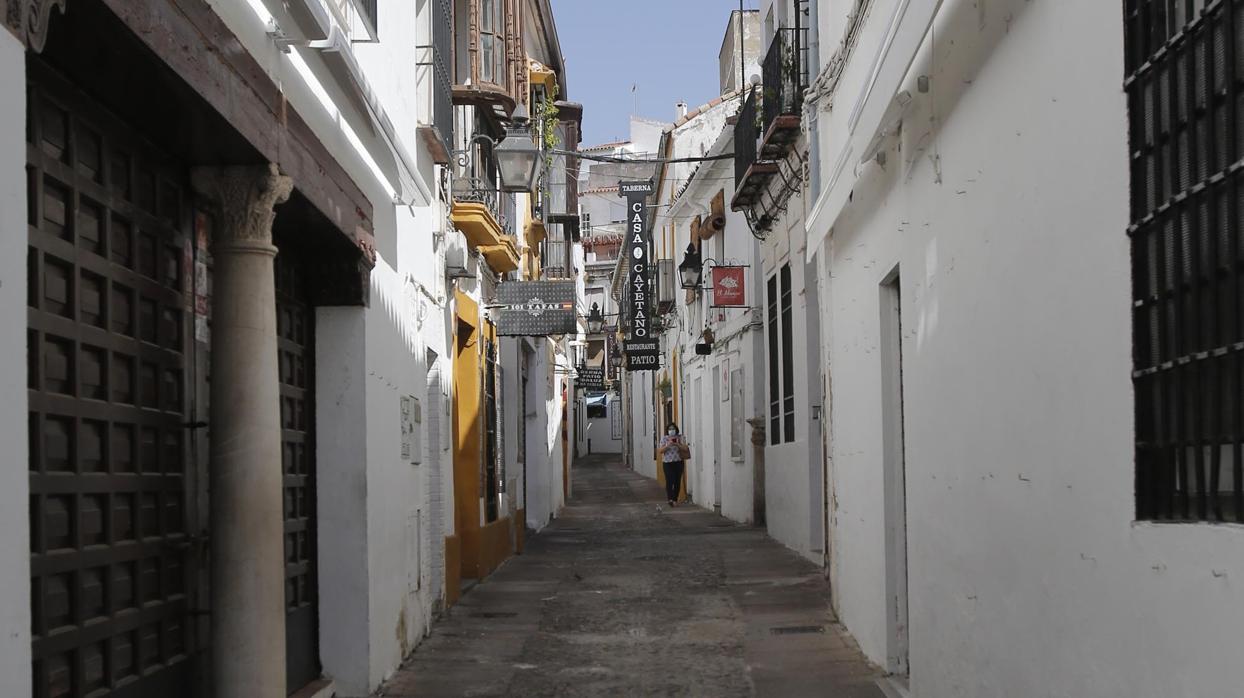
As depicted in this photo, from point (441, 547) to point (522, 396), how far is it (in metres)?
9.34

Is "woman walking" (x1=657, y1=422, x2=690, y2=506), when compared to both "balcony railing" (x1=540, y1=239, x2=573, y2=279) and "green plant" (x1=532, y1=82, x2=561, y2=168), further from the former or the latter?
"green plant" (x1=532, y1=82, x2=561, y2=168)

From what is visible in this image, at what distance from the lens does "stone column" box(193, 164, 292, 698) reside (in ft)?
19.8

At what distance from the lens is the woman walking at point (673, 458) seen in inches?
1033

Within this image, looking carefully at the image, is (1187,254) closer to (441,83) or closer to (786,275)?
(441,83)

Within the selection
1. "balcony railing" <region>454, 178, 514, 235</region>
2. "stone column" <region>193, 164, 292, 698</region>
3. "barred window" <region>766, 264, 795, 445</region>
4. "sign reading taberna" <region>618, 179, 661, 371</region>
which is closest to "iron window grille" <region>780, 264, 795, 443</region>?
"barred window" <region>766, 264, 795, 445</region>

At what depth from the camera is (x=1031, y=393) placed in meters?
5.04

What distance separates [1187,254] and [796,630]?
7.26 metres

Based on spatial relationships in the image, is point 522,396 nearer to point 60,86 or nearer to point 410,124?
point 410,124

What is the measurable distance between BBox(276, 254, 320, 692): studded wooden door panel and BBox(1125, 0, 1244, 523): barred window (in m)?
4.87

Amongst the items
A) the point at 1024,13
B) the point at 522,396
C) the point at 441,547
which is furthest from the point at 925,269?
the point at 522,396

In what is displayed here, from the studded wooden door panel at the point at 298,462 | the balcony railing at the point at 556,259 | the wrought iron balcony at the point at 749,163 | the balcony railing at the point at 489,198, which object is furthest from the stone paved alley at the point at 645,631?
the balcony railing at the point at 556,259

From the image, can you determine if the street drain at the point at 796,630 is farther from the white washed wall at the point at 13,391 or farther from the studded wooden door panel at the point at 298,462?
the white washed wall at the point at 13,391

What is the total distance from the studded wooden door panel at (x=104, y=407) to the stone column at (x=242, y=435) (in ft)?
0.47

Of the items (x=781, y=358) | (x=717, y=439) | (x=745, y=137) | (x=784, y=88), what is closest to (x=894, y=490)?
(x=784, y=88)
